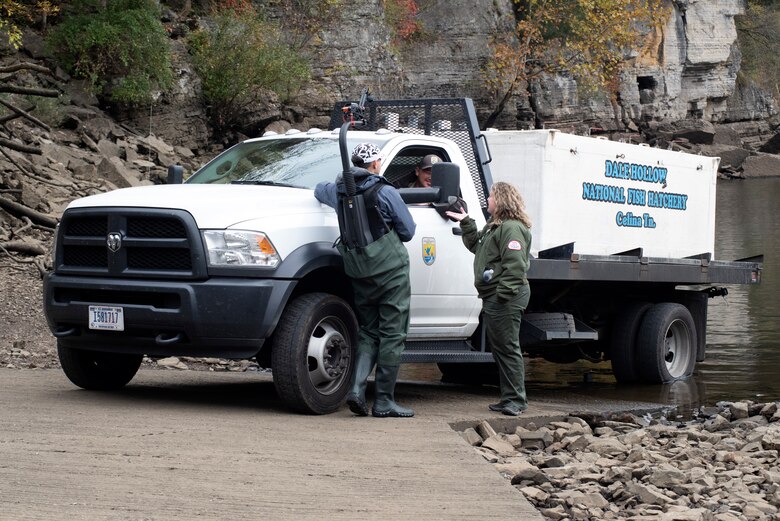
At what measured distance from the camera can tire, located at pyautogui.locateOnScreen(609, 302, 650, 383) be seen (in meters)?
12.5

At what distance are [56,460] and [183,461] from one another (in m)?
0.63

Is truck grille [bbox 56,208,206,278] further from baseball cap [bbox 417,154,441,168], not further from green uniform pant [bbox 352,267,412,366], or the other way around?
baseball cap [bbox 417,154,441,168]

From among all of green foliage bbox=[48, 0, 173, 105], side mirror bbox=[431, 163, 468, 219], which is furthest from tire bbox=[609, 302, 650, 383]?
green foliage bbox=[48, 0, 173, 105]

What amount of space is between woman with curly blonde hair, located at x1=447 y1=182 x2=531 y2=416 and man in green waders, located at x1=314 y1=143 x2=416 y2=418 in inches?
36.6

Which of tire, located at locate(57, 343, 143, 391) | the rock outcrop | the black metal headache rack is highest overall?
the black metal headache rack

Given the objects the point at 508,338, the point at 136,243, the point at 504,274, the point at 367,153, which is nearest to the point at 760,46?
the point at 508,338

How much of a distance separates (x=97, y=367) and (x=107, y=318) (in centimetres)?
118

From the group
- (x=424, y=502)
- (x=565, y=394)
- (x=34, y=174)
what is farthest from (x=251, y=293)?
(x=34, y=174)

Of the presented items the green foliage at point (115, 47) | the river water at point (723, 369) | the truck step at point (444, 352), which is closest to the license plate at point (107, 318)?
the truck step at point (444, 352)

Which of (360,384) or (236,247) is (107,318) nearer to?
(236,247)

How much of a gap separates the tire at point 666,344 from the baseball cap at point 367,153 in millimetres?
4641

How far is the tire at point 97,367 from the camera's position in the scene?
30.8ft

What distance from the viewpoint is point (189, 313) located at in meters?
8.26

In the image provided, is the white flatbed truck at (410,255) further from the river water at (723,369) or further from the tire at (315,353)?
the river water at (723,369)
